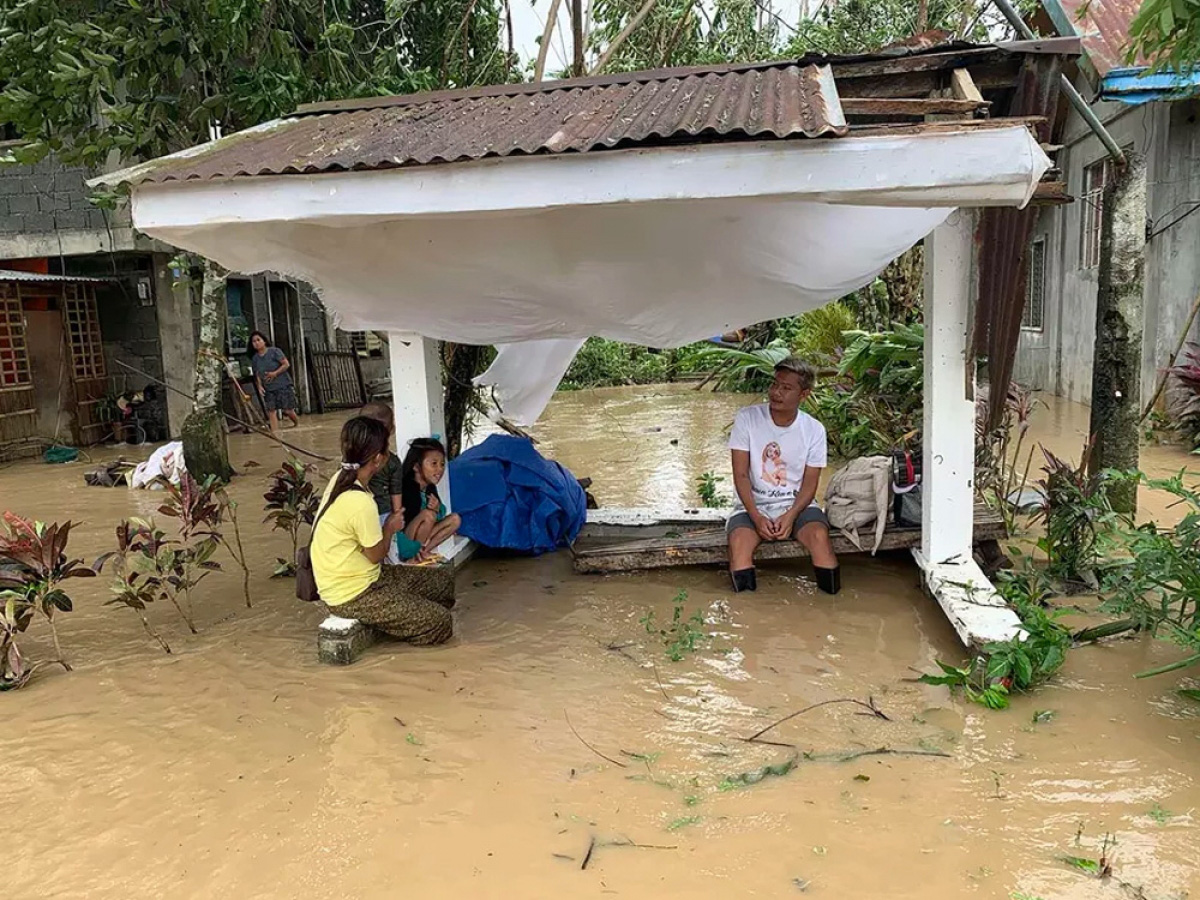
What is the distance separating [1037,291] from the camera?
13.9 metres

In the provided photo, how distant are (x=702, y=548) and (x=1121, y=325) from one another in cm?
290

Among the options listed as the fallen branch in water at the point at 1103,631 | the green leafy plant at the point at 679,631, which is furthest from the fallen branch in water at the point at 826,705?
the fallen branch in water at the point at 1103,631

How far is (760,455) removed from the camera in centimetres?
517

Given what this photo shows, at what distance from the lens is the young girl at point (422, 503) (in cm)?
502

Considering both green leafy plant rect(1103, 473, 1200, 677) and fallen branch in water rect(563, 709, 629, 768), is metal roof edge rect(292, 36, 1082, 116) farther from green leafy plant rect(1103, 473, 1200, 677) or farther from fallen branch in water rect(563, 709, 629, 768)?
fallen branch in water rect(563, 709, 629, 768)

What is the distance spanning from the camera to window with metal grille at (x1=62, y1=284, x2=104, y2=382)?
12961 mm

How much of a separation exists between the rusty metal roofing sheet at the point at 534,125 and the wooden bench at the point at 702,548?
249 centimetres

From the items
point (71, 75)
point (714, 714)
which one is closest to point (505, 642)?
point (714, 714)

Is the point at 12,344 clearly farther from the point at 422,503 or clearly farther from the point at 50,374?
the point at 422,503

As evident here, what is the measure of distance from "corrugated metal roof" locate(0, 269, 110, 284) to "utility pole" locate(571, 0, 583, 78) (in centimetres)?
782

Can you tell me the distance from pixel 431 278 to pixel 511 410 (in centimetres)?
172

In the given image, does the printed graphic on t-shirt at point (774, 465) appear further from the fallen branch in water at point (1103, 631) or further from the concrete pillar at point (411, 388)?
the concrete pillar at point (411, 388)

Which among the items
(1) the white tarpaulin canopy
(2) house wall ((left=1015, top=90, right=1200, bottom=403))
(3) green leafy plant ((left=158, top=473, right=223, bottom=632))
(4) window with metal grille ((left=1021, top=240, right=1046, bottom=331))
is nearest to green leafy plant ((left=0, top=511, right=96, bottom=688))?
(3) green leafy plant ((left=158, top=473, right=223, bottom=632))

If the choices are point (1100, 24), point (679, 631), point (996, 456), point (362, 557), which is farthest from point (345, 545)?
point (1100, 24)
